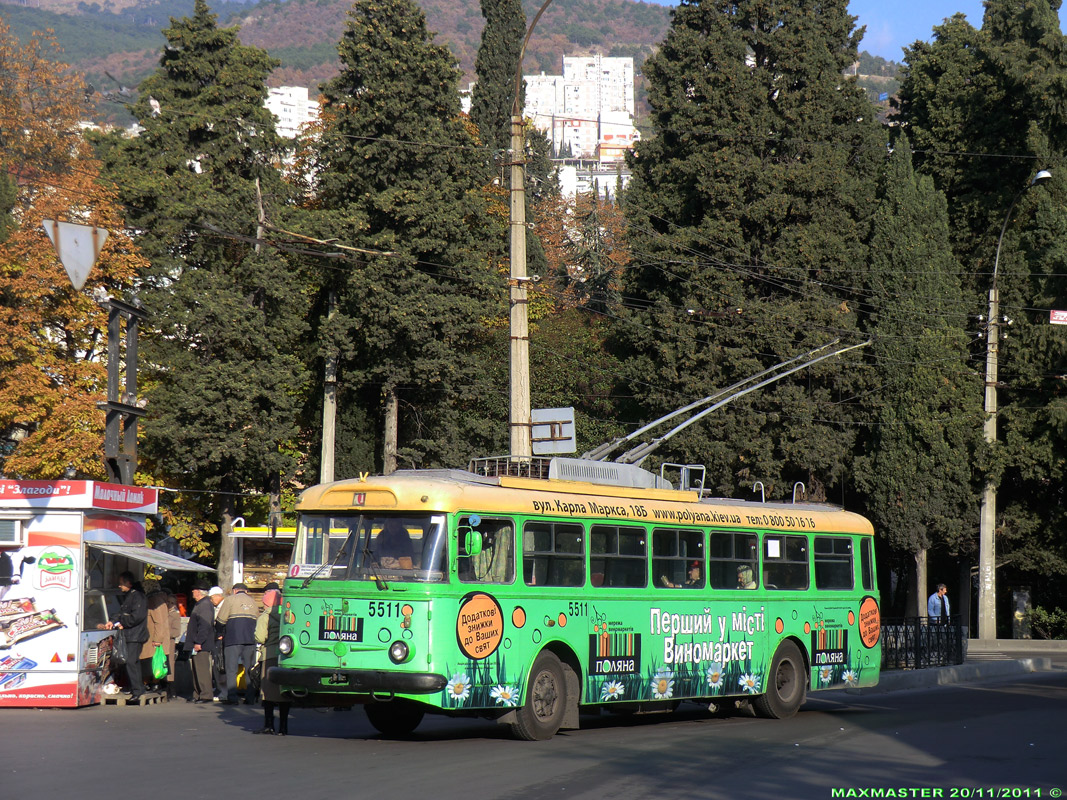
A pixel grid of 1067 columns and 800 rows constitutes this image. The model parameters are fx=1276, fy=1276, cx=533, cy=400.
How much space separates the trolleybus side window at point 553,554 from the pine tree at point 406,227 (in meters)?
25.2

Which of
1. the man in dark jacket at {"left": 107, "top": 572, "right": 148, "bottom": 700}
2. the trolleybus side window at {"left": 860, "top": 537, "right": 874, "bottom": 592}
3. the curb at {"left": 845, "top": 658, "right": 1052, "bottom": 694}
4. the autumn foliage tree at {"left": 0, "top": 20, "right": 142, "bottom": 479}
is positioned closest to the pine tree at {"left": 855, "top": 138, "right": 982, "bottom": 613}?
the curb at {"left": 845, "top": 658, "right": 1052, "bottom": 694}

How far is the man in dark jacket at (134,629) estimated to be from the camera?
17.5 m

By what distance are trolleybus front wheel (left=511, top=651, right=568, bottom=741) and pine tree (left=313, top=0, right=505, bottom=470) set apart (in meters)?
26.0

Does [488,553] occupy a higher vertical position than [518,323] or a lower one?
lower

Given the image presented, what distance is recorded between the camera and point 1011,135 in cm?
4219

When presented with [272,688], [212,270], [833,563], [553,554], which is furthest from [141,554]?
[212,270]

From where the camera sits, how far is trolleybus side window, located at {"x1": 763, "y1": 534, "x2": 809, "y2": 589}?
16.9 meters

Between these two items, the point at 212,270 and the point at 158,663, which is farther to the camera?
the point at 212,270

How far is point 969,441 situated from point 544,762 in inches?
1254

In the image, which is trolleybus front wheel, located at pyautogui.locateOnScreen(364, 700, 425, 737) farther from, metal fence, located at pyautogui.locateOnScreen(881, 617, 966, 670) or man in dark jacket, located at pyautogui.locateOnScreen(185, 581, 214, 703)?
metal fence, located at pyautogui.locateOnScreen(881, 617, 966, 670)

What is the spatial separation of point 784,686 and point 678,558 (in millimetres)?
2904

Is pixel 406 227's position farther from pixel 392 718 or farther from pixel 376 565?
Answer: pixel 376 565

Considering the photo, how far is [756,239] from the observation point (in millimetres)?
39719

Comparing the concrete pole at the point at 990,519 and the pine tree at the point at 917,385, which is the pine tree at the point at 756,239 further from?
the concrete pole at the point at 990,519
